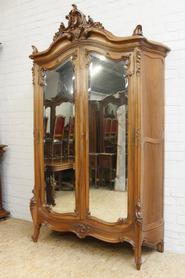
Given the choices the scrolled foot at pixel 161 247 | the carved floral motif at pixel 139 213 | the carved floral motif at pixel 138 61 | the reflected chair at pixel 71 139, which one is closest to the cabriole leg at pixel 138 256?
the carved floral motif at pixel 139 213

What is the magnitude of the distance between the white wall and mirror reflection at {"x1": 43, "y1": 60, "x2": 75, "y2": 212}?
721 mm

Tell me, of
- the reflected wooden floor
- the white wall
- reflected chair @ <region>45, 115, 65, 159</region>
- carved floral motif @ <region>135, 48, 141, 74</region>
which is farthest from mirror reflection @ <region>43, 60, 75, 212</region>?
the white wall

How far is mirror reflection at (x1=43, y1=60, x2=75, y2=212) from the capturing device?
2.57 metres

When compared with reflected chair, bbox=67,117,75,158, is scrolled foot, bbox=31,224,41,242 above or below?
below

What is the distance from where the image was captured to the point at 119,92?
233cm

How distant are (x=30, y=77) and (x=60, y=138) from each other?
3.56ft

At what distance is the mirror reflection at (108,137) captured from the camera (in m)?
2.34

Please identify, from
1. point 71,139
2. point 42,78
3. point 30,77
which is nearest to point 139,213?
point 71,139

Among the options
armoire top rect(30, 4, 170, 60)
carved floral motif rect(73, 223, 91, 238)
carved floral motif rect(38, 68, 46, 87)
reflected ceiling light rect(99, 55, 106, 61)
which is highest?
armoire top rect(30, 4, 170, 60)

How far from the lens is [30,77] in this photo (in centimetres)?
335

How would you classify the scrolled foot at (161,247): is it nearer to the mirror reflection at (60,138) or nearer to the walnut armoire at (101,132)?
the walnut armoire at (101,132)

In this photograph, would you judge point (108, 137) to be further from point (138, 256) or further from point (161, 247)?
point (161, 247)

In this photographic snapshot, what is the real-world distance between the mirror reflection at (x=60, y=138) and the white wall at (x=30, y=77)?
2.37 feet

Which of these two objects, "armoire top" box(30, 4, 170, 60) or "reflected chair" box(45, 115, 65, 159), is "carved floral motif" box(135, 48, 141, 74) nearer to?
"armoire top" box(30, 4, 170, 60)
